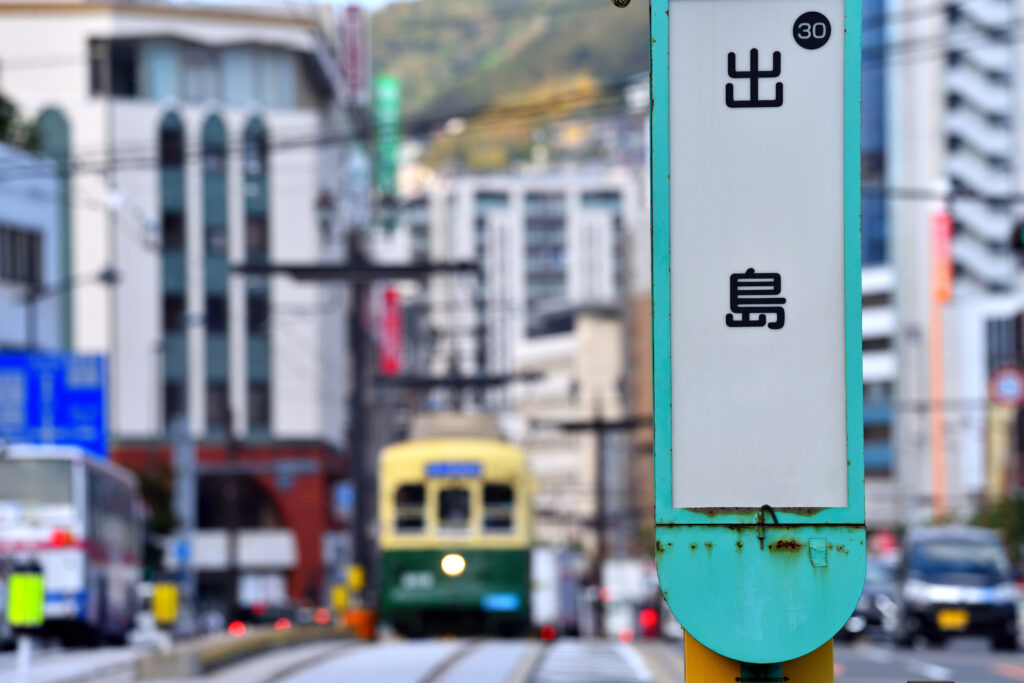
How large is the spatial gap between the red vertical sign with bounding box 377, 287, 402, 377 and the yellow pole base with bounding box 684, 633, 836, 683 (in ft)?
253

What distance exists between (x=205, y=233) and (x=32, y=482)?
41925 millimetres

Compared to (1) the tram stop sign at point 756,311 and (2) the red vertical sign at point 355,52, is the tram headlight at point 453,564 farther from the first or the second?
(2) the red vertical sign at point 355,52

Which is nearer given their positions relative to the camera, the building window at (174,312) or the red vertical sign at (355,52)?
the building window at (174,312)

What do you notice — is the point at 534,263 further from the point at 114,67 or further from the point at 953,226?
the point at 114,67

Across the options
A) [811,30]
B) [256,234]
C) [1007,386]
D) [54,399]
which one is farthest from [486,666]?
[1007,386]

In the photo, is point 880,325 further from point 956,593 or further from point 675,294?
point 675,294

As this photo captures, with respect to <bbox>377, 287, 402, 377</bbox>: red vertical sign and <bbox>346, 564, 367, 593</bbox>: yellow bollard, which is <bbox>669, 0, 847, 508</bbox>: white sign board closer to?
<bbox>346, 564, 367, 593</bbox>: yellow bollard

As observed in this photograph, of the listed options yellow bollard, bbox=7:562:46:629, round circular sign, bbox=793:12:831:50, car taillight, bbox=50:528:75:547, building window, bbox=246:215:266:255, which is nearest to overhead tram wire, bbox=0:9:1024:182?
building window, bbox=246:215:266:255

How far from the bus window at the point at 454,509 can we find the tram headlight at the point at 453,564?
1.41 feet

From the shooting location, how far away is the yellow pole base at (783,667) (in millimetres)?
5211

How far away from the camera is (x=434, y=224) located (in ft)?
561

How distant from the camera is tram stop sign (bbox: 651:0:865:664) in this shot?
16.9 feet

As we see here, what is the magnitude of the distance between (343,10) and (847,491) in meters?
72.4

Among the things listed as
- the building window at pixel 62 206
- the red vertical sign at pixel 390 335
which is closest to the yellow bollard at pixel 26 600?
the building window at pixel 62 206
